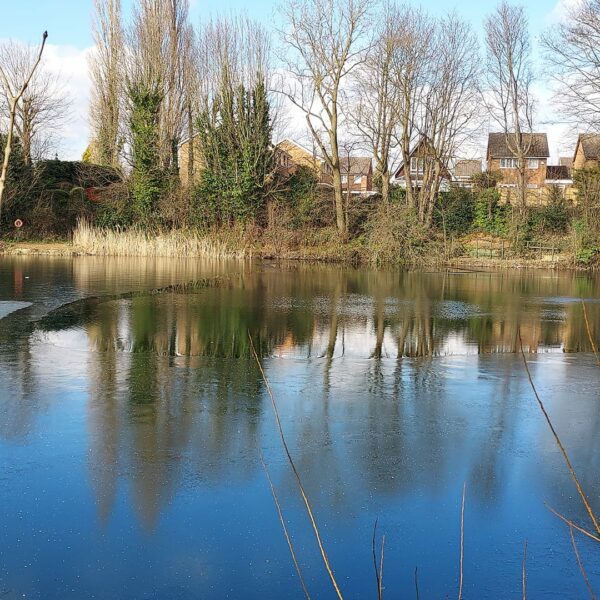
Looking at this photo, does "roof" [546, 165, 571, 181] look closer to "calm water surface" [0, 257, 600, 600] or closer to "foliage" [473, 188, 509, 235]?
"foliage" [473, 188, 509, 235]

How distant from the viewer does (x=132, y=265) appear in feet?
82.0

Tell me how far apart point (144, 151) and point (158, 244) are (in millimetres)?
6570

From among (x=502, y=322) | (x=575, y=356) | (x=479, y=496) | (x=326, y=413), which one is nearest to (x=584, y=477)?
(x=479, y=496)

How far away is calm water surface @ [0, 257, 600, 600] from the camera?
398 cm

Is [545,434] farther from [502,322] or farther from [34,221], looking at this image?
[34,221]

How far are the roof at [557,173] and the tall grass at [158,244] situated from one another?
118ft

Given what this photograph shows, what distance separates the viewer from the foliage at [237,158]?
115ft

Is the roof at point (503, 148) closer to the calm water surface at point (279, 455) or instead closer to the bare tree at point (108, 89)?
the bare tree at point (108, 89)

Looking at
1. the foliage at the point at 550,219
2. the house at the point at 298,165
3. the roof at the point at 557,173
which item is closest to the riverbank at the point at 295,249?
the foliage at the point at 550,219

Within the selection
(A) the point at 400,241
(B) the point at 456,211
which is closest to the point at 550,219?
(B) the point at 456,211

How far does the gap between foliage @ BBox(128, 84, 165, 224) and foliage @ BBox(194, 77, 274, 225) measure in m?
2.22

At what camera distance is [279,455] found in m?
5.75

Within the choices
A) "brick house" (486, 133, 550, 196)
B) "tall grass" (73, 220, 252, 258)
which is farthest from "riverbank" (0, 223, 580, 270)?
"brick house" (486, 133, 550, 196)

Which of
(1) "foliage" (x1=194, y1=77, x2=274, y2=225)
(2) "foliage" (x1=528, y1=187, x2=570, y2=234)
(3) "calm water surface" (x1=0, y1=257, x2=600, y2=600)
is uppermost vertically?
(1) "foliage" (x1=194, y1=77, x2=274, y2=225)
